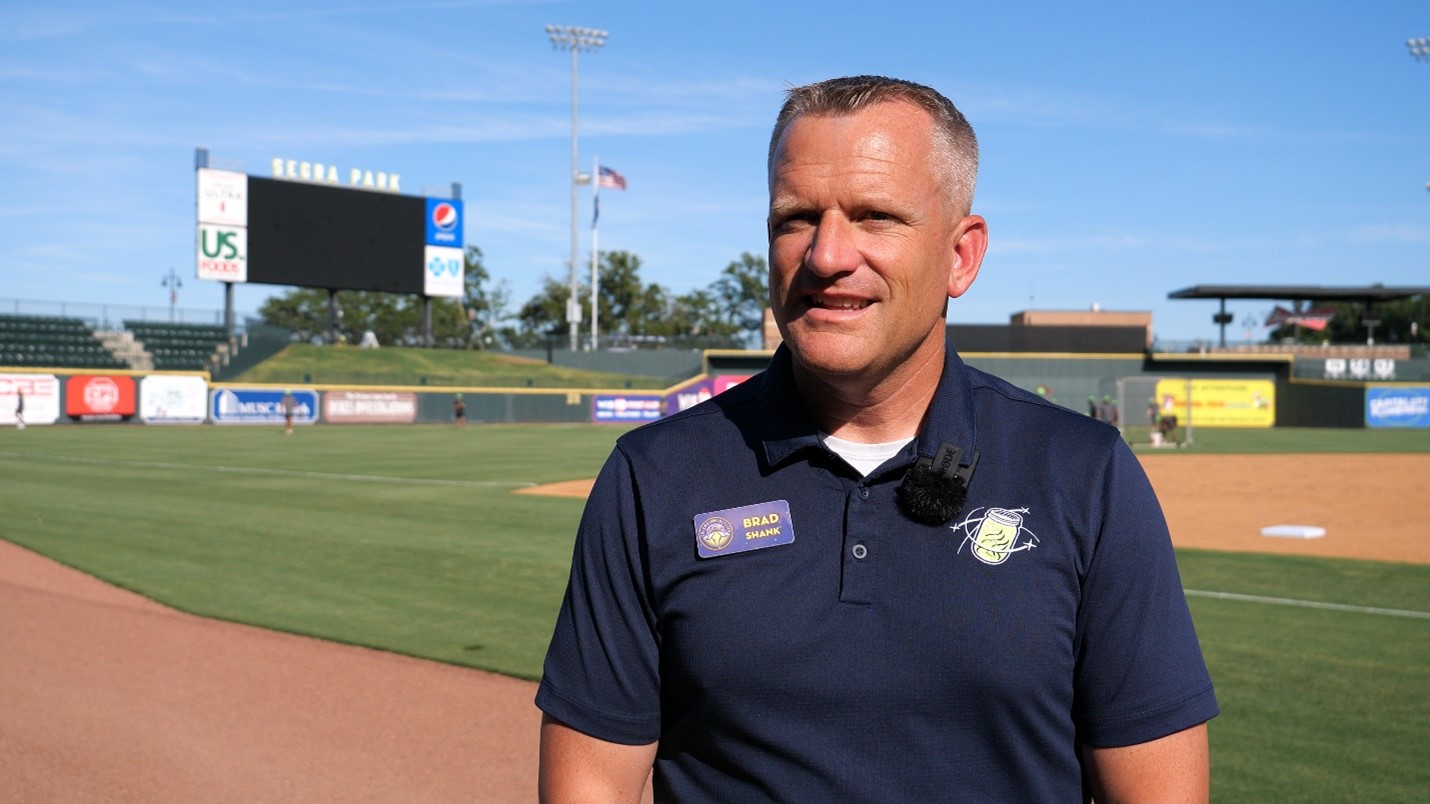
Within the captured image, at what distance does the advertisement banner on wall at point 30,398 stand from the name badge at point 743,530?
43310 millimetres

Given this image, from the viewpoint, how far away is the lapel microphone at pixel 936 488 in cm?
189

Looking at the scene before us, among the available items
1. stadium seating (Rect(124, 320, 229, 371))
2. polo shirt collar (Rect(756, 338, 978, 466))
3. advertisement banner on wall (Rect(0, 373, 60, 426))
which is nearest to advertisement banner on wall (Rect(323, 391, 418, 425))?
stadium seating (Rect(124, 320, 229, 371))

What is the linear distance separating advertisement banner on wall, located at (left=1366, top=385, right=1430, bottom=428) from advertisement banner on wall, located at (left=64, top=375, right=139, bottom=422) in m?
47.0

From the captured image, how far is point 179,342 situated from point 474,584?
44.3 m

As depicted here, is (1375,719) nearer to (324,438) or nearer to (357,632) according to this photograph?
(357,632)

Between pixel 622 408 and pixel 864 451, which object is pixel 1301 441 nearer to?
pixel 622 408

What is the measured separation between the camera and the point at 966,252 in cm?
212

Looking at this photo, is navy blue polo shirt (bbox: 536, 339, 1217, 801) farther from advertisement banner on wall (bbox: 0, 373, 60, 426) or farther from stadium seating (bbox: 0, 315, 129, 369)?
stadium seating (bbox: 0, 315, 129, 369)

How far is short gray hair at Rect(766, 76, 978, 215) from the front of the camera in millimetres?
1942

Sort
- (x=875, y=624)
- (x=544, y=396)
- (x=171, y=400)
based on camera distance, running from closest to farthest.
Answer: (x=875, y=624), (x=171, y=400), (x=544, y=396)

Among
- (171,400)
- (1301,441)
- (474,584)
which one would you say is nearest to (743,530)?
(474,584)

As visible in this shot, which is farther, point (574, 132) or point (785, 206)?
point (574, 132)

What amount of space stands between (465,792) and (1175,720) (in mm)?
4194

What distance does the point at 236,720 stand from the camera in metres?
6.48
